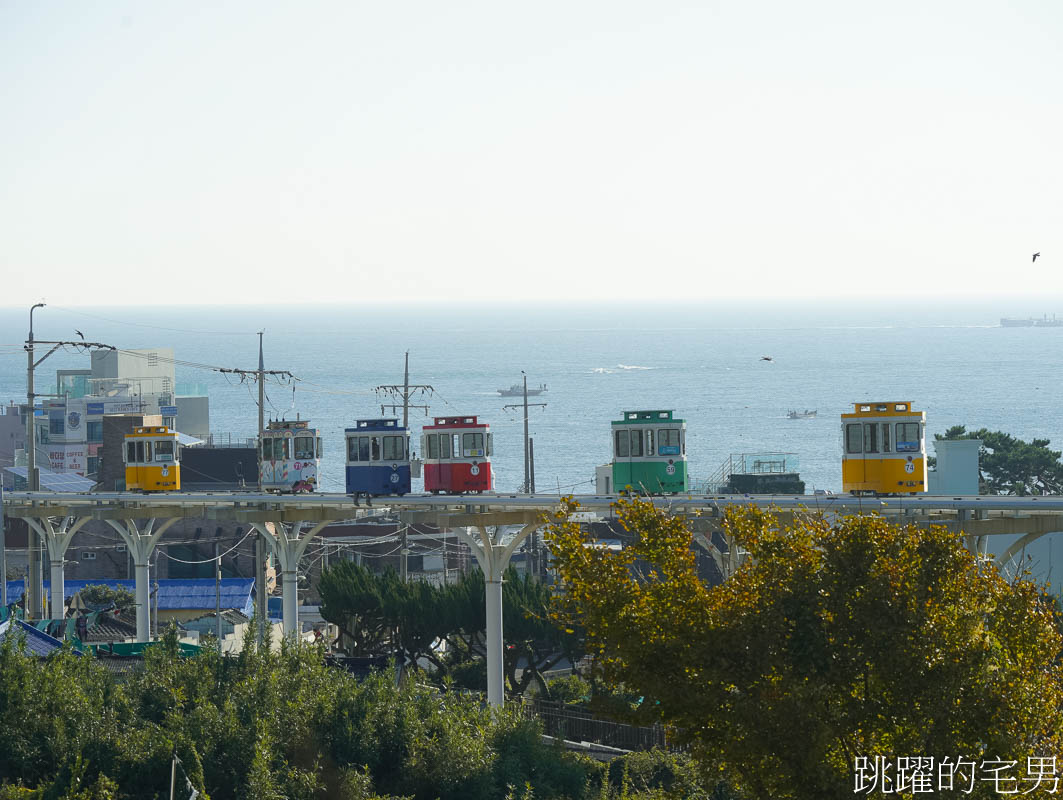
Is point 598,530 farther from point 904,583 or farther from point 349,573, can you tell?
point 904,583

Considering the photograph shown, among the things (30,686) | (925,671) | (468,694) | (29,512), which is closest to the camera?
(925,671)

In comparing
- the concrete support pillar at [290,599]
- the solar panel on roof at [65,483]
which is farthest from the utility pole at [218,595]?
the solar panel on roof at [65,483]

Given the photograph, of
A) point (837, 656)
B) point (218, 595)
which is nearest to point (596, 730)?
point (218, 595)

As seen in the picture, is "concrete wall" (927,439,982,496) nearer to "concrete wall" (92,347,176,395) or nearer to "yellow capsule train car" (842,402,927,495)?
"yellow capsule train car" (842,402,927,495)

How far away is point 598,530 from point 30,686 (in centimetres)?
5603

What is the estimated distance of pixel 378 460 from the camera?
42938 mm

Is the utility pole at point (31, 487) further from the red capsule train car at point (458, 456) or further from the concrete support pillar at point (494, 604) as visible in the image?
the concrete support pillar at point (494, 604)

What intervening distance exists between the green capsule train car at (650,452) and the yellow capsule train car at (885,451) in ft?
14.6

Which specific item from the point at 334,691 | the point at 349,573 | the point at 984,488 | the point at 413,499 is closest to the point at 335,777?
the point at 334,691

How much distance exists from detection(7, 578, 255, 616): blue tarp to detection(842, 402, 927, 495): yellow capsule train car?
30.9 m

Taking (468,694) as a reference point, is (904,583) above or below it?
above

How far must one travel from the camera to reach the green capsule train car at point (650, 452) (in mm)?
37469

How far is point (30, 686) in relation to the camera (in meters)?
25.2

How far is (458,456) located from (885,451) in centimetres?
1210
